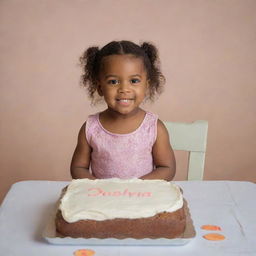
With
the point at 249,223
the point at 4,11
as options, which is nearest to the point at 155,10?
the point at 4,11

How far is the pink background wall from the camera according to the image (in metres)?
2.52

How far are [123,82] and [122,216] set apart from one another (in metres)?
0.55

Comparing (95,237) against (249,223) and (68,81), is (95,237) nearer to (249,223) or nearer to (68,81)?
(249,223)

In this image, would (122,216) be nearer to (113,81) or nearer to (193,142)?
Result: (113,81)

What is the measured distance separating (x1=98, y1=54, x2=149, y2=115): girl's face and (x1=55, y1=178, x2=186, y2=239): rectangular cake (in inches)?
17.4

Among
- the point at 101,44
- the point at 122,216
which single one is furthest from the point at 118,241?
the point at 101,44

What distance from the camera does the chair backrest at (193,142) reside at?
157cm

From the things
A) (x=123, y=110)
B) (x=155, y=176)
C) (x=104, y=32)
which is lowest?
(x=155, y=176)

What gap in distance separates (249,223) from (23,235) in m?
0.49

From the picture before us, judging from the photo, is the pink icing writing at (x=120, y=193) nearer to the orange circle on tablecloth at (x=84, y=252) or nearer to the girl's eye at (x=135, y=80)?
the orange circle on tablecloth at (x=84, y=252)

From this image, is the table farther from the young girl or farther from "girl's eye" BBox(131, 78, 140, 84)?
"girl's eye" BBox(131, 78, 140, 84)

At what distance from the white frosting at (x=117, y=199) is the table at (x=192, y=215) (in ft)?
0.21

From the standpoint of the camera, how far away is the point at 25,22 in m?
2.52

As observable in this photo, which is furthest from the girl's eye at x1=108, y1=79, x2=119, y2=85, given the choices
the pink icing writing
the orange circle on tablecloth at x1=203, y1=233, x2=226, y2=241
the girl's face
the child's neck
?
the orange circle on tablecloth at x1=203, y1=233, x2=226, y2=241
